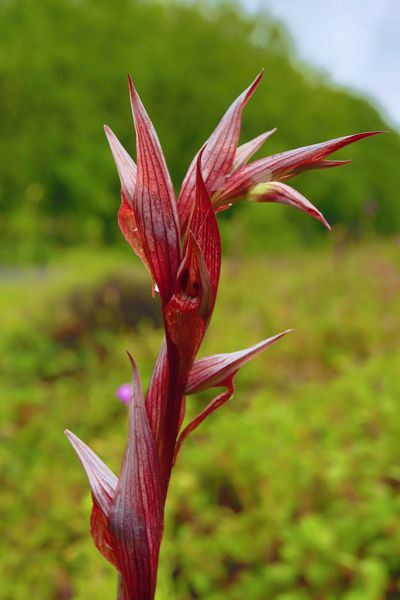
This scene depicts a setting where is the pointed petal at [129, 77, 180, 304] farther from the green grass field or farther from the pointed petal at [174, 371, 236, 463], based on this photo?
the green grass field

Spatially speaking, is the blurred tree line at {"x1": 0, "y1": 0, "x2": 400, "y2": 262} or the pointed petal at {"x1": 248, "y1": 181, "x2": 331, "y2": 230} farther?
the blurred tree line at {"x1": 0, "y1": 0, "x2": 400, "y2": 262}

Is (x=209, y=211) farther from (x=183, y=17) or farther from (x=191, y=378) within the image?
(x=183, y=17)

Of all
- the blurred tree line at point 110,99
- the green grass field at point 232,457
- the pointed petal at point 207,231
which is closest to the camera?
the pointed petal at point 207,231

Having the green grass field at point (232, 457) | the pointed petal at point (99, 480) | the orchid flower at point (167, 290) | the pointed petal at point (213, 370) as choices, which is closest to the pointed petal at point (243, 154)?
the orchid flower at point (167, 290)

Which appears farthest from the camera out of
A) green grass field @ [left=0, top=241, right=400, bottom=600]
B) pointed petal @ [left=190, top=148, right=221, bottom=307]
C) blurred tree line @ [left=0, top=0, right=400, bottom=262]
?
blurred tree line @ [left=0, top=0, right=400, bottom=262]

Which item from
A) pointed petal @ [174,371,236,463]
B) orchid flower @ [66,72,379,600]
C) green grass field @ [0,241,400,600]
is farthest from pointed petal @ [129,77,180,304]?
green grass field @ [0,241,400,600]

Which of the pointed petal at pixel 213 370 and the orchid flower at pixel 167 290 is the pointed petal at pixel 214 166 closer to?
the orchid flower at pixel 167 290

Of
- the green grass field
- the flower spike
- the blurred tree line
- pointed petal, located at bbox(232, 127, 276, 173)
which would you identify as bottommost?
the green grass field
